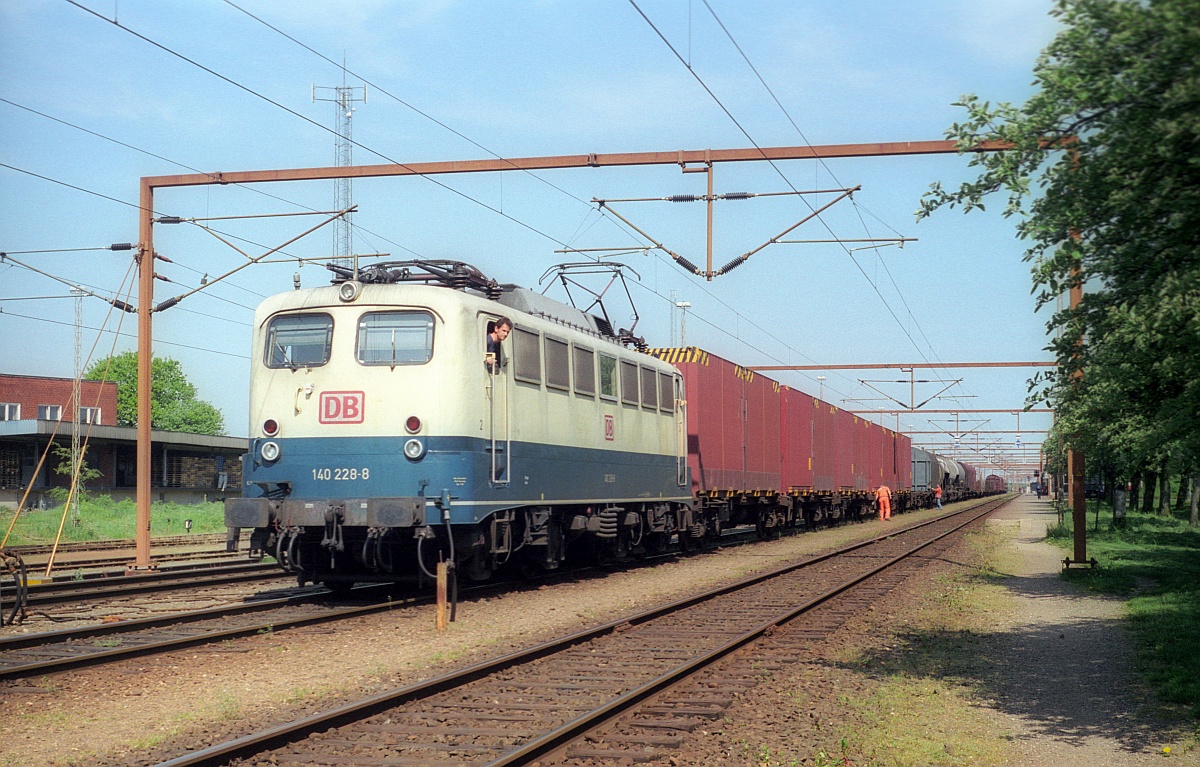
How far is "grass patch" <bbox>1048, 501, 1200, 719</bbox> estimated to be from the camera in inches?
371

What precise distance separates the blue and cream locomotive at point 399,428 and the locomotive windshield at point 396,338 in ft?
0.06

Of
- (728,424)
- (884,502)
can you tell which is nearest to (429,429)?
(728,424)

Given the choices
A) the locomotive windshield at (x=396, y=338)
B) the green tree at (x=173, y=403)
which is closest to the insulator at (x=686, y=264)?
the locomotive windshield at (x=396, y=338)

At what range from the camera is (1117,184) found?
21.8 feet

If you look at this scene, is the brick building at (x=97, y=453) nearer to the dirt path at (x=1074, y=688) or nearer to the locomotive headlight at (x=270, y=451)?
the locomotive headlight at (x=270, y=451)

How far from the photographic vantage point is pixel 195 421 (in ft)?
359

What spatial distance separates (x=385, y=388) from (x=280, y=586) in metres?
4.78

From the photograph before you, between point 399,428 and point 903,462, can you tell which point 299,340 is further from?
point 903,462

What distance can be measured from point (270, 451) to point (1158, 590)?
467 inches

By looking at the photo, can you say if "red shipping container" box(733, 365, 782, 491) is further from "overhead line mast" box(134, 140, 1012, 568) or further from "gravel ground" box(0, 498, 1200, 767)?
"gravel ground" box(0, 498, 1200, 767)

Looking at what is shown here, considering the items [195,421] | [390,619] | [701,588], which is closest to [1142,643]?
[701,588]

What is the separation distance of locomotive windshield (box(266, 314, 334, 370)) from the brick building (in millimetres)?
26034

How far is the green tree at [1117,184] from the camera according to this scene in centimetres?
610

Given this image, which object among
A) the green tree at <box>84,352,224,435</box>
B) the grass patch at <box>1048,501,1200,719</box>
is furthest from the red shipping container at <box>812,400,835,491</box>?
the green tree at <box>84,352,224,435</box>
